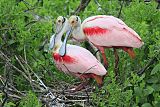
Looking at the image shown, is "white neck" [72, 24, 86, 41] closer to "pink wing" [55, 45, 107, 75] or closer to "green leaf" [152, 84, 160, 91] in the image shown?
"pink wing" [55, 45, 107, 75]

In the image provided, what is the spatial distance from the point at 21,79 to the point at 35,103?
1.11m

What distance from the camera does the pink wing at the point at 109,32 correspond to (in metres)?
6.56

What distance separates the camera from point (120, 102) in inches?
244

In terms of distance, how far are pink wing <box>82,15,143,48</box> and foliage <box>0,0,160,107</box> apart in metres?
0.20

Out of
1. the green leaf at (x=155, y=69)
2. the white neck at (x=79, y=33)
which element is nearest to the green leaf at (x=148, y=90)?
the green leaf at (x=155, y=69)

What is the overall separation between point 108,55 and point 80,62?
0.64m

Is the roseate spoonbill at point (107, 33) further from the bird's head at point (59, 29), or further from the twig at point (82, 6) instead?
the twig at point (82, 6)

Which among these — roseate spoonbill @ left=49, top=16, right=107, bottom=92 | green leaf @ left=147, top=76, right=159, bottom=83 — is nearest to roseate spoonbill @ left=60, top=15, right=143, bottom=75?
roseate spoonbill @ left=49, top=16, right=107, bottom=92

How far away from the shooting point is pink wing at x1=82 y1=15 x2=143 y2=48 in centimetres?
656

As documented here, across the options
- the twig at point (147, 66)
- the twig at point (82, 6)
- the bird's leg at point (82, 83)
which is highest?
the twig at point (82, 6)

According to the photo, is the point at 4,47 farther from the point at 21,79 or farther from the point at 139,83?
the point at 139,83

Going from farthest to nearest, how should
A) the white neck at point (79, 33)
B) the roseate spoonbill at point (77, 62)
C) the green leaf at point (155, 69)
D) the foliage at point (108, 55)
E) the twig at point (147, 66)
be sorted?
the white neck at point (79, 33), the twig at point (147, 66), the roseate spoonbill at point (77, 62), the green leaf at point (155, 69), the foliage at point (108, 55)

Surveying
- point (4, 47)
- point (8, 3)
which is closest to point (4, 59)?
point (4, 47)

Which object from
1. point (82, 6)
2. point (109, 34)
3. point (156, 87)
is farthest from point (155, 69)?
point (82, 6)
